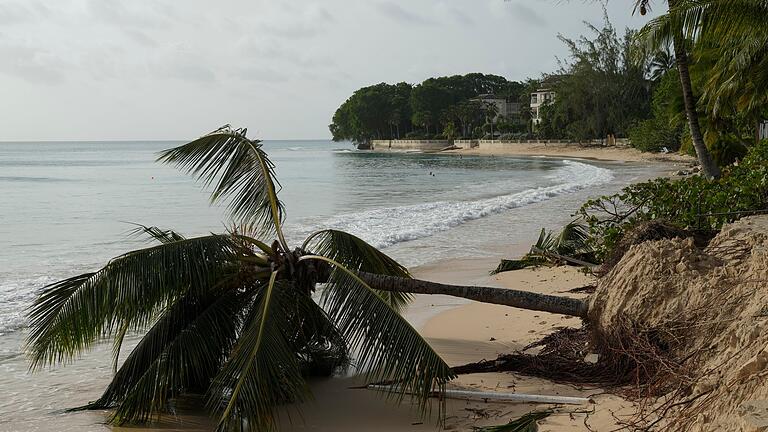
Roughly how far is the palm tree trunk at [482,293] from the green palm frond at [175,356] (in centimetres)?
126

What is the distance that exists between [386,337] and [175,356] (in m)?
1.77

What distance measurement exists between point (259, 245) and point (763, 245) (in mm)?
4360

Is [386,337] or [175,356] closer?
[386,337]

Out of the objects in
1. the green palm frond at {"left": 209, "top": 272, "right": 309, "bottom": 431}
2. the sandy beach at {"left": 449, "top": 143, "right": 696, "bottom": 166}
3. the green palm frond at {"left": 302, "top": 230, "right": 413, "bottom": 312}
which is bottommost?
the sandy beach at {"left": 449, "top": 143, "right": 696, "bottom": 166}

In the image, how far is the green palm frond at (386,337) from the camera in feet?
17.3

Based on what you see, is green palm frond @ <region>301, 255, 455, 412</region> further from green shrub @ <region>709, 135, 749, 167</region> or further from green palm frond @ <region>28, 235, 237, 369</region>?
green shrub @ <region>709, 135, 749, 167</region>

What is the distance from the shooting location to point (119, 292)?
5680 mm

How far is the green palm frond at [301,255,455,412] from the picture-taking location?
528 cm

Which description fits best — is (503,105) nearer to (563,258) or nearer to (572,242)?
(572,242)

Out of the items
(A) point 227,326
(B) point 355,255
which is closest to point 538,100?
(B) point 355,255

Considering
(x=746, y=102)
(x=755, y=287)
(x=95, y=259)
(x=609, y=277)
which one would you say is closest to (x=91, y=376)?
(x=609, y=277)

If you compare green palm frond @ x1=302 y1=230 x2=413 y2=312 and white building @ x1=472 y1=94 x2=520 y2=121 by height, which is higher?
white building @ x1=472 y1=94 x2=520 y2=121

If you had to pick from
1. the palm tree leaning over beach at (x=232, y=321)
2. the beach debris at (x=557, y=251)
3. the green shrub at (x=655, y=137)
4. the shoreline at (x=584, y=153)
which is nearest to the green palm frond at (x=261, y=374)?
the palm tree leaning over beach at (x=232, y=321)

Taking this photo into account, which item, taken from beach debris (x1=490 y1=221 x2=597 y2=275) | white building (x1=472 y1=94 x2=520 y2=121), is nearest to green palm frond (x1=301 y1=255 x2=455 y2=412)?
beach debris (x1=490 y1=221 x2=597 y2=275)
